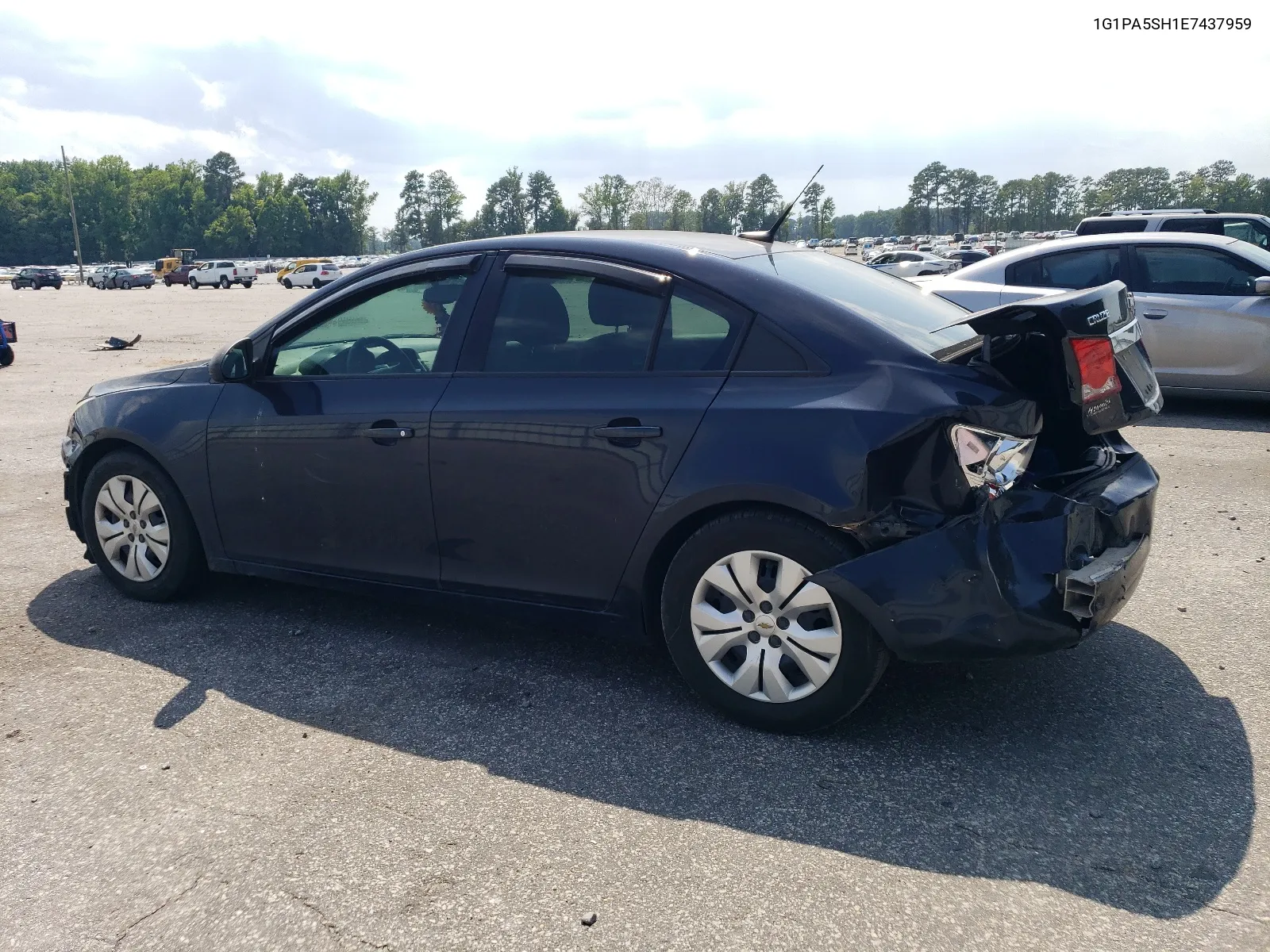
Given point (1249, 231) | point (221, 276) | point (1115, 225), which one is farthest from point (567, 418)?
point (221, 276)

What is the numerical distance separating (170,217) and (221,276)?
9930cm

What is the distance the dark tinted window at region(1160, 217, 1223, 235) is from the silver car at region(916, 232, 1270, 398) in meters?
4.90

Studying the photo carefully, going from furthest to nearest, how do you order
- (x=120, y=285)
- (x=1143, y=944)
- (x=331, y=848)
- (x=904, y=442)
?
(x=120, y=285) → (x=904, y=442) → (x=331, y=848) → (x=1143, y=944)

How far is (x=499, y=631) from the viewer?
451 cm

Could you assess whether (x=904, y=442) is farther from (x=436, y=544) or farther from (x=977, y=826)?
(x=436, y=544)

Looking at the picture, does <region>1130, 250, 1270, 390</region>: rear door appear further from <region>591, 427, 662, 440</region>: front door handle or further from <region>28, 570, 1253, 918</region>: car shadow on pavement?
<region>591, 427, 662, 440</region>: front door handle

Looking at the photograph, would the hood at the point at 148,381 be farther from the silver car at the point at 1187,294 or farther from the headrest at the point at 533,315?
the silver car at the point at 1187,294

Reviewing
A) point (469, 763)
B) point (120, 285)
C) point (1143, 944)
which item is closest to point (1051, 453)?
point (1143, 944)

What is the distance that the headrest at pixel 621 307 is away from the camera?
12.2ft

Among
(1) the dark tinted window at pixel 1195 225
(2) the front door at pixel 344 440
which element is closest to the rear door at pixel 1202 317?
(1) the dark tinted window at pixel 1195 225

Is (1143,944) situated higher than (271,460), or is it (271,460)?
(271,460)

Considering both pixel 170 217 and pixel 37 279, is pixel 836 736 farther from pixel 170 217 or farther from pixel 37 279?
pixel 170 217

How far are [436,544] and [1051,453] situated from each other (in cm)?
229

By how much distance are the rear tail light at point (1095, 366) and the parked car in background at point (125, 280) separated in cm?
7242
